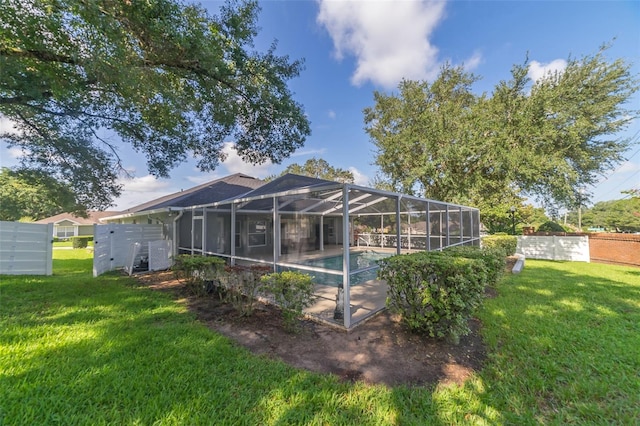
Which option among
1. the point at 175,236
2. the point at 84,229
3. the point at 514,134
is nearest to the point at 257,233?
the point at 175,236

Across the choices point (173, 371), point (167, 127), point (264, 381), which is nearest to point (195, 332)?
point (173, 371)

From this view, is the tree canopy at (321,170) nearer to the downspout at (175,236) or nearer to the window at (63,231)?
the downspout at (175,236)

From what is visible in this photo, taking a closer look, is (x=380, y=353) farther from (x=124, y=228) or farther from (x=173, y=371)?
(x=124, y=228)

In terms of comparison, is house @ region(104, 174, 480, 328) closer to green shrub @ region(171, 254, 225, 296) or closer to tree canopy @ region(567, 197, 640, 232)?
green shrub @ region(171, 254, 225, 296)

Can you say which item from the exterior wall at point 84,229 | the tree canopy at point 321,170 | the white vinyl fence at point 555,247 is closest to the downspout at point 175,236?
the white vinyl fence at point 555,247

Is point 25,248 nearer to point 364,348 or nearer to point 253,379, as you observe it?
point 253,379

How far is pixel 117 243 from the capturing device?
949 centimetres

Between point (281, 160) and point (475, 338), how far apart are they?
7293mm

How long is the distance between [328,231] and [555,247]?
1299 centimetres

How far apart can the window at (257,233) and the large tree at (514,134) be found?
861cm

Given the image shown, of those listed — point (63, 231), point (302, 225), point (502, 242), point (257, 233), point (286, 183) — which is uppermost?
point (286, 183)

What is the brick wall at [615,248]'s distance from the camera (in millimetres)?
10938

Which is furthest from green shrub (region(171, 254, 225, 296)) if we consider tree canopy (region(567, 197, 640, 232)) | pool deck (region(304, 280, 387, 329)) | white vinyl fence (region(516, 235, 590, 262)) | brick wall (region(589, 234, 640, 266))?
tree canopy (region(567, 197, 640, 232))

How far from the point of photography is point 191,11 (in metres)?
5.14
